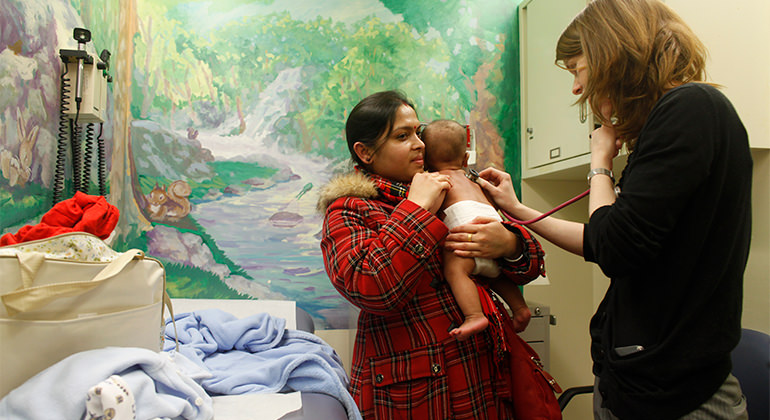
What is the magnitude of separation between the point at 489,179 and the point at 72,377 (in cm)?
132

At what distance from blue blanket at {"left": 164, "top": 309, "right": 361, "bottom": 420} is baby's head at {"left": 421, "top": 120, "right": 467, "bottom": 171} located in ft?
2.71

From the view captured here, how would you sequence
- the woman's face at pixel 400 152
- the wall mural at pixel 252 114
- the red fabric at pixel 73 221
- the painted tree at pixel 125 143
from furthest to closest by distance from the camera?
1. the wall mural at pixel 252 114
2. the painted tree at pixel 125 143
3. the woman's face at pixel 400 152
4. the red fabric at pixel 73 221

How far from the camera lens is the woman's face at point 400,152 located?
55.6 inches

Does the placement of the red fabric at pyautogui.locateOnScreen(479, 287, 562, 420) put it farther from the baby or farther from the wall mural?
the wall mural

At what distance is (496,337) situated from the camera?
1192 millimetres

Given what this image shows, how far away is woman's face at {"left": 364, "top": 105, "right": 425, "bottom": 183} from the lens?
1.41m

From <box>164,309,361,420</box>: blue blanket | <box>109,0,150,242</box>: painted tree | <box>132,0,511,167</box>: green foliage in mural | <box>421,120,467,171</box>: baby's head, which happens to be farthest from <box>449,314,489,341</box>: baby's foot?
<box>109,0,150,242</box>: painted tree

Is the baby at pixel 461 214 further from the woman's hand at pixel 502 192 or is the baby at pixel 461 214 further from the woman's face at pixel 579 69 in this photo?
the woman's face at pixel 579 69

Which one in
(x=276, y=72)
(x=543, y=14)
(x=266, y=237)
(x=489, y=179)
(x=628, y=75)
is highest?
(x=543, y=14)

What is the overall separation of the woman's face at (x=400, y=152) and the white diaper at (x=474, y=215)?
18 centimetres

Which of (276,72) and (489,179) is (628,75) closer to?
(489,179)

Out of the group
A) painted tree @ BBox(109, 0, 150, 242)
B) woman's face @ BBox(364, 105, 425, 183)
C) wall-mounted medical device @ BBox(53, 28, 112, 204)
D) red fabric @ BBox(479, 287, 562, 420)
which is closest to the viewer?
red fabric @ BBox(479, 287, 562, 420)

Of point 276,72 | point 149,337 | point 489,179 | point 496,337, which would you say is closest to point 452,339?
point 496,337

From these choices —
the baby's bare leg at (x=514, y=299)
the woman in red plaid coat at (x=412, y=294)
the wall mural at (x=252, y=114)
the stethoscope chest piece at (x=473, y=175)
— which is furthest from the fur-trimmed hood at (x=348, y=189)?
the wall mural at (x=252, y=114)
